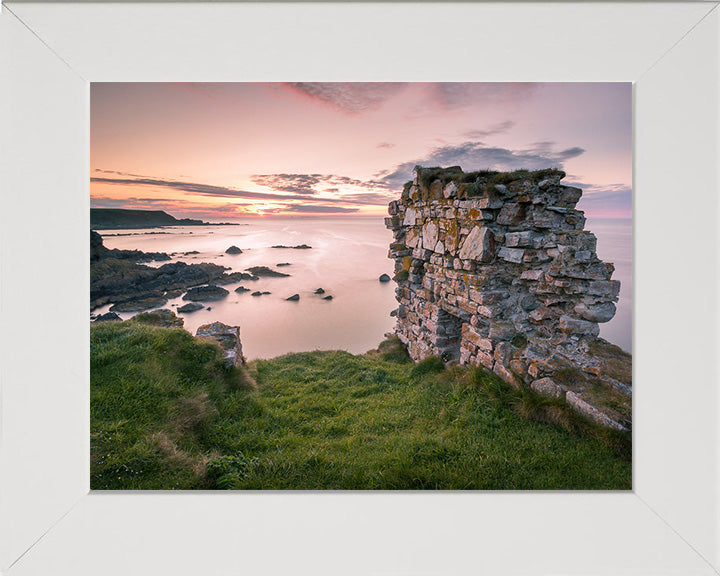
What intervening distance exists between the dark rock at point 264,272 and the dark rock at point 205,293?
231 cm

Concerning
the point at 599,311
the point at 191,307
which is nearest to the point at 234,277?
the point at 191,307

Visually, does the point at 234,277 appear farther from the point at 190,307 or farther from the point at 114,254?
the point at 114,254

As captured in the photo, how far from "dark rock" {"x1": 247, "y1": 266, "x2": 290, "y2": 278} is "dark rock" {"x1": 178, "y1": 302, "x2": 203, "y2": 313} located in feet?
12.2

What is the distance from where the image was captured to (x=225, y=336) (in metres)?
5.58

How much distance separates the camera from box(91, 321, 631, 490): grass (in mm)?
2758

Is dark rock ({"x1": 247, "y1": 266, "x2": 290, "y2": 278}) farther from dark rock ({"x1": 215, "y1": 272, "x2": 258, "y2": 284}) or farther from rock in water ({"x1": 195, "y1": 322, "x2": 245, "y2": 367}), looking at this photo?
rock in water ({"x1": 195, "y1": 322, "x2": 245, "y2": 367})

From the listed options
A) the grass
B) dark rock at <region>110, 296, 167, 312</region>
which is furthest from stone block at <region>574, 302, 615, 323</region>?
dark rock at <region>110, 296, 167, 312</region>

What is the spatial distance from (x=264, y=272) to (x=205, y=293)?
10.5ft

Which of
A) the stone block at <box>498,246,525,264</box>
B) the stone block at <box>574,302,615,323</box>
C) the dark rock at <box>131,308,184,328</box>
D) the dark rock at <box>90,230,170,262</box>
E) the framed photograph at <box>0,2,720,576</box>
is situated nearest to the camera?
the framed photograph at <box>0,2,720,576</box>

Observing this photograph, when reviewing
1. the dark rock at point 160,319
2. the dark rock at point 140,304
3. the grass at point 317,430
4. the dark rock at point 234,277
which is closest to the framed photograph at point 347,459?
the grass at point 317,430

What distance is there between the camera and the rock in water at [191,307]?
9.78 m
